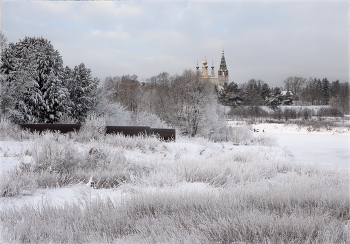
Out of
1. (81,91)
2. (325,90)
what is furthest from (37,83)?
(325,90)

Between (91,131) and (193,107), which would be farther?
(193,107)

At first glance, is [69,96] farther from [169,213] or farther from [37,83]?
[169,213]

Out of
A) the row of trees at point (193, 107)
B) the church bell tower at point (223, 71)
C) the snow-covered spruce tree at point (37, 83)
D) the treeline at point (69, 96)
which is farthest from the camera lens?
the church bell tower at point (223, 71)

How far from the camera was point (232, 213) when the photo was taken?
9.03 ft

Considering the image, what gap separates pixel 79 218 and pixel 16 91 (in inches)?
912

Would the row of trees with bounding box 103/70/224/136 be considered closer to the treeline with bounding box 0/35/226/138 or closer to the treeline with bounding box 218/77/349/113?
the treeline with bounding box 0/35/226/138

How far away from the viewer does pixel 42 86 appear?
23.9m

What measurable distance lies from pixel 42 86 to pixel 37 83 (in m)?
0.89

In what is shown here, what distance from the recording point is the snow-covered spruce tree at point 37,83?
21.7 metres

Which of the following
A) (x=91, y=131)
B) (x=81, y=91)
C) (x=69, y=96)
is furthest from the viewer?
(x=81, y=91)

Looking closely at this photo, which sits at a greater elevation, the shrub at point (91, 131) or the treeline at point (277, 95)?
the treeline at point (277, 95)

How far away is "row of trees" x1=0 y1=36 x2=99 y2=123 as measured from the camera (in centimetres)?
2136

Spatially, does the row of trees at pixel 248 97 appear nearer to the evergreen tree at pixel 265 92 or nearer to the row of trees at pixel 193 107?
the evergreen tree at pixel 265 92

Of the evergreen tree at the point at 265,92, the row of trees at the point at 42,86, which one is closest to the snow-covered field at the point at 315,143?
the row of trees at the point at 42,86
